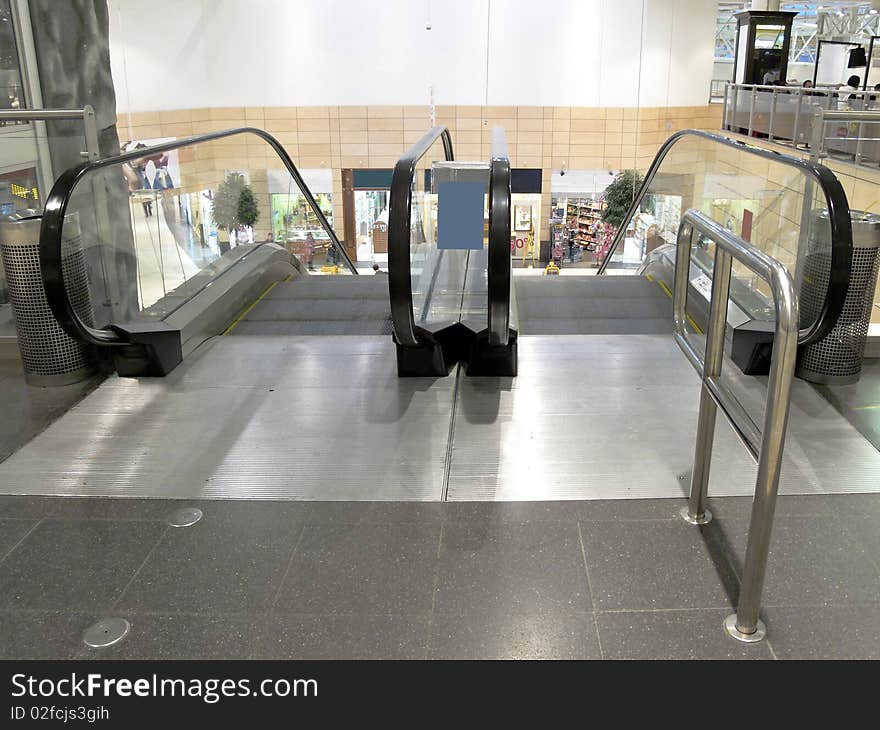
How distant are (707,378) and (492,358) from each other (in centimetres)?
172

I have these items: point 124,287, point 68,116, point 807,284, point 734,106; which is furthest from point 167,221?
point 734,106

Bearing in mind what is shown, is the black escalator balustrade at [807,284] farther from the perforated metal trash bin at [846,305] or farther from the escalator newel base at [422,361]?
the escalator newel base at [422,361]

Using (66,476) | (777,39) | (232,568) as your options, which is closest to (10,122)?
(66,476)

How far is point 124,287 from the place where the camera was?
14.9 feet

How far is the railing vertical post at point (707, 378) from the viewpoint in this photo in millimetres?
2436

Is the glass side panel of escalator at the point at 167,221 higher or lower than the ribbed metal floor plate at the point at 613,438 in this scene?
higher

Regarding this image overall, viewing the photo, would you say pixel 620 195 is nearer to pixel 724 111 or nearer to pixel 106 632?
pixel 724 111

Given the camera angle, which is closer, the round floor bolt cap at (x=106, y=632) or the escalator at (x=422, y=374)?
the round floor bolt cap at (x=106, y=632)

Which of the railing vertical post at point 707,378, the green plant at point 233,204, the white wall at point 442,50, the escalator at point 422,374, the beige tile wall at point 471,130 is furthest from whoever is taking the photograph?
the beige tile wall at point 471,130

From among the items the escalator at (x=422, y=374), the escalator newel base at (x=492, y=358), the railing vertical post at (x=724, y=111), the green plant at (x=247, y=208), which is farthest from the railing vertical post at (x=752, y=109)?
the escalator newel base at (x=492, y=358)

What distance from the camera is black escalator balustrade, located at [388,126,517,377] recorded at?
12.1 ft

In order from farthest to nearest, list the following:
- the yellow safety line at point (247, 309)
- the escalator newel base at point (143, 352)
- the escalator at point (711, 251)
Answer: the yellow safety line at point (247, 309) → the escalator newel base at point (143, 352) → the escalator at point (711, 251)

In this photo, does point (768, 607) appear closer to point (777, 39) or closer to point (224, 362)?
point (224, 362)

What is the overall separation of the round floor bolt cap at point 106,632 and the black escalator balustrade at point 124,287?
1.99 metres
